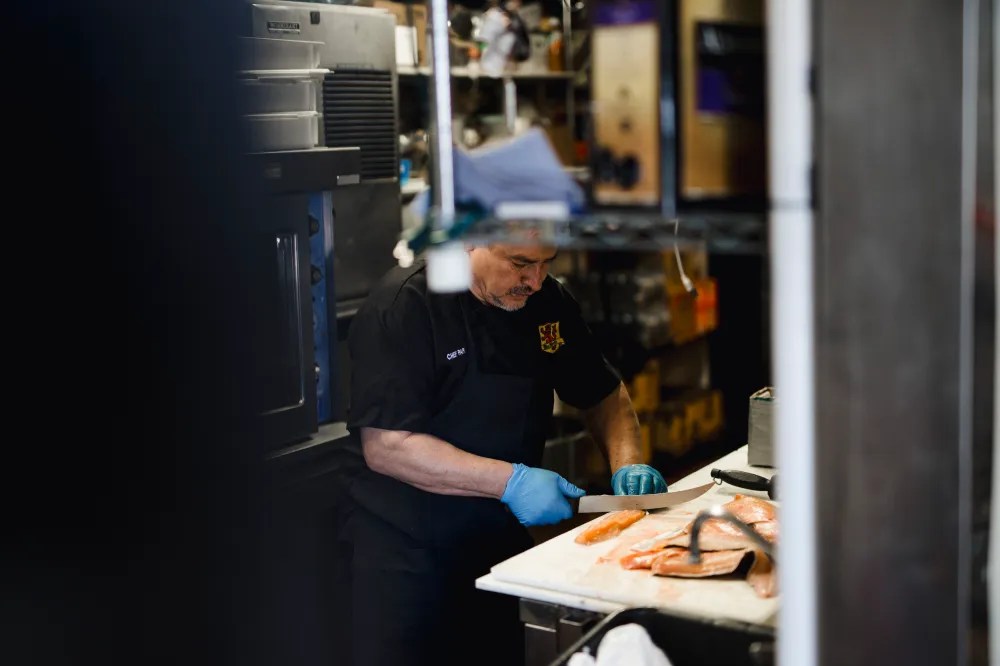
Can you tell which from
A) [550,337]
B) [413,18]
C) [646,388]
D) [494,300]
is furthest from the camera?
[646,388]

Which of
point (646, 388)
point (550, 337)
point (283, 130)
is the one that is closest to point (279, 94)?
point (283, 130)

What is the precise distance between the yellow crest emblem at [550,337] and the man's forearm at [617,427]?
12.0 inches

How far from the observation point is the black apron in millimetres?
3141

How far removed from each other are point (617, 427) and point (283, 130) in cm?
143

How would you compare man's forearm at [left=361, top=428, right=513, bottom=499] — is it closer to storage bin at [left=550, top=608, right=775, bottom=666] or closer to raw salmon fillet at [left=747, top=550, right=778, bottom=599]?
raw salmon fillet at [left=747, top=550, right=778, bottom=599]

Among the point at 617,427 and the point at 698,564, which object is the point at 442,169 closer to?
the point at 698,564

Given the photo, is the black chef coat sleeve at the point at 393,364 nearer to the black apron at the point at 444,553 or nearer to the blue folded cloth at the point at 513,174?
the black apron at the point at 444,553

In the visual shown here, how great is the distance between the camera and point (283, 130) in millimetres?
3758

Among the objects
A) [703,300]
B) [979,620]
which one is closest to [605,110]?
[979,620]

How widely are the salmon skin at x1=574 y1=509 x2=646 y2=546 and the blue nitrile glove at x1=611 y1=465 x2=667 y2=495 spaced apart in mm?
290

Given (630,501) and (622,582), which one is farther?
(630,501)

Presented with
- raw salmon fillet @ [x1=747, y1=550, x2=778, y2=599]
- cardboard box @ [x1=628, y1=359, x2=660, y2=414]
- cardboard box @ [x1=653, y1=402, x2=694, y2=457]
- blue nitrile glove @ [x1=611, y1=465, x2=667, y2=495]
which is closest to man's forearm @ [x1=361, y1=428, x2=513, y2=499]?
blue nitrile glove @ [x1=611, y1=465, x2=667, y2=495]

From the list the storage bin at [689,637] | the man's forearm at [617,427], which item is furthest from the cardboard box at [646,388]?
the storage bin at [689,637]

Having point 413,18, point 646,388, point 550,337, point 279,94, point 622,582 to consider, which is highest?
point 413,18
